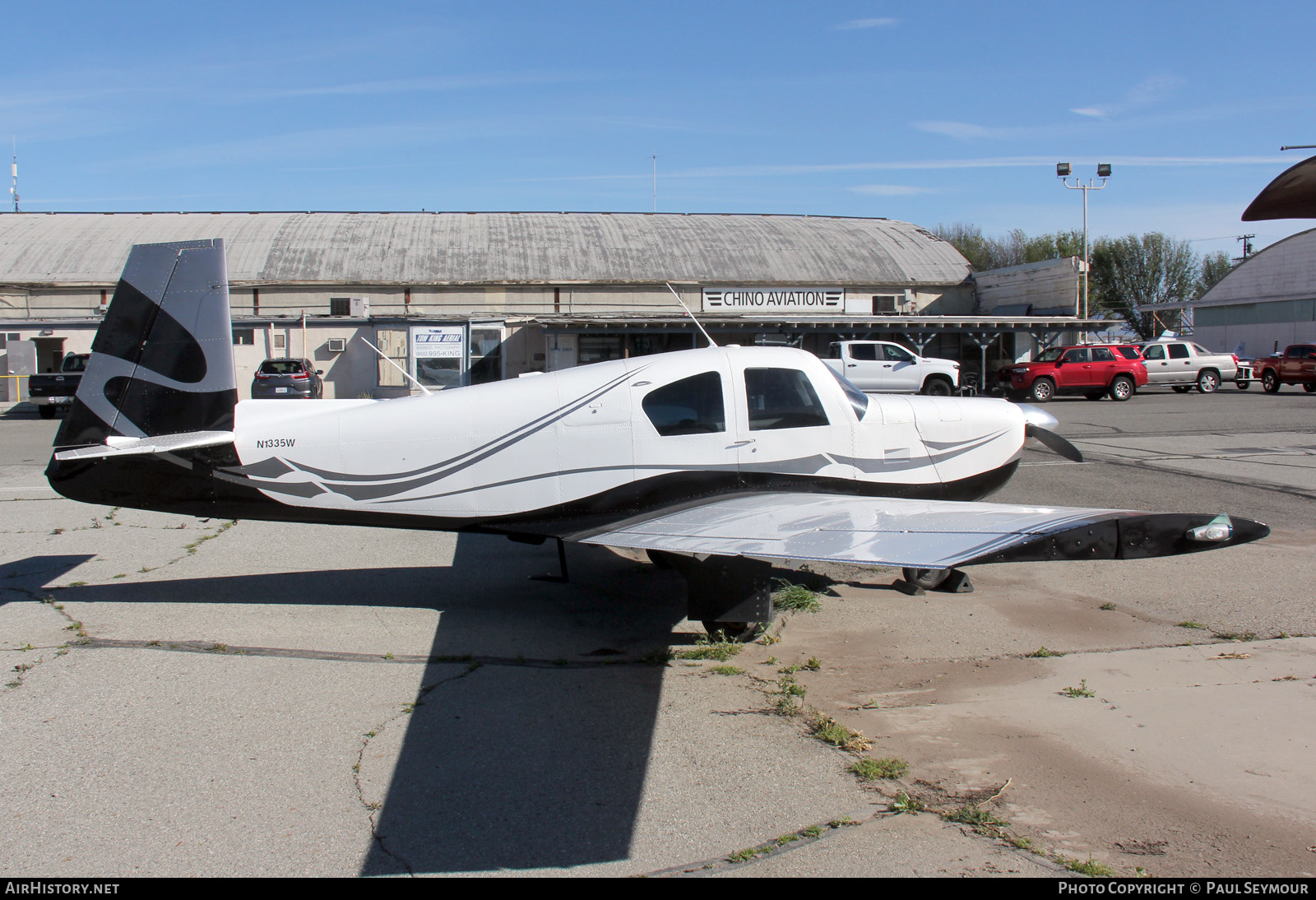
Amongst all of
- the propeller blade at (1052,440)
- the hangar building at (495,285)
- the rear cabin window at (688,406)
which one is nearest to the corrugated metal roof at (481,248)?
the hangar building at (495,285)

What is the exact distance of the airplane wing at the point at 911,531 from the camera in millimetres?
3705

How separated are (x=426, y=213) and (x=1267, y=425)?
3431 cm

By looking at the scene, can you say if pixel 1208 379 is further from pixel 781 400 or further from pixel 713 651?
pixel 713 651

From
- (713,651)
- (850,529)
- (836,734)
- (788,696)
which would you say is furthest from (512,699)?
(850,529)

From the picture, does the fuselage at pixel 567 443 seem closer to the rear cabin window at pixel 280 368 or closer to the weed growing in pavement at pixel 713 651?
the weed growing in pavement at pixel 713 651

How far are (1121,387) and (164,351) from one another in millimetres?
28340

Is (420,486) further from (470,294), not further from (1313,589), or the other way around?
(470,294)

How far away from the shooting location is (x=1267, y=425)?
62.2 feet

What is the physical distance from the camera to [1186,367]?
31438 mm

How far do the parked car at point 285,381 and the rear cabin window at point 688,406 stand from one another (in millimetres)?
21124

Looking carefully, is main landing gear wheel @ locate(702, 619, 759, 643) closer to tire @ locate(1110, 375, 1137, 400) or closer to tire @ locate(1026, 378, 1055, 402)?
tire @ locate(1026, 378, 1055, 402)

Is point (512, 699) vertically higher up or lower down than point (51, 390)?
lower down

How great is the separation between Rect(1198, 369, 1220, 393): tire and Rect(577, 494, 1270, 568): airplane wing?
3147 cm

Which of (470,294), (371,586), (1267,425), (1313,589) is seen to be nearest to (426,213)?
(470,294)
